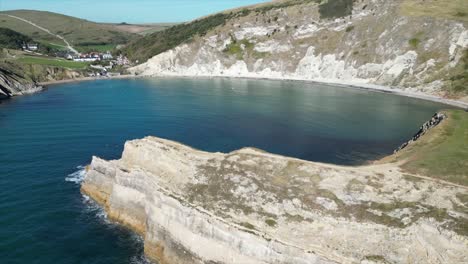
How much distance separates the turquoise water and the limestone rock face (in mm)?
4863

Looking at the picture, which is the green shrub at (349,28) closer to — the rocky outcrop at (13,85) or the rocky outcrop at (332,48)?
the rocky outcrop at (332,48)

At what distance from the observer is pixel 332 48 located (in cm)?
15625

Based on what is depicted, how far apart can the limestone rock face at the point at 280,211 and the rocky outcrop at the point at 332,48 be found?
93044 mm

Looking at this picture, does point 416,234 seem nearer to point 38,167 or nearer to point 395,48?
point 38,167

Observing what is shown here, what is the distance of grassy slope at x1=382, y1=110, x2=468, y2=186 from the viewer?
1603 inches

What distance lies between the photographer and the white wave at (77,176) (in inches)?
2130

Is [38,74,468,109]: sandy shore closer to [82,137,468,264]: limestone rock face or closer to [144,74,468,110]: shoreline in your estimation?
[144,74,468,110]: shoreline

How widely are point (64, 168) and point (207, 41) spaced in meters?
137

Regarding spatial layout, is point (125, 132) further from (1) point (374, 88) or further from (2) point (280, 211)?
(1) point (374, 88)

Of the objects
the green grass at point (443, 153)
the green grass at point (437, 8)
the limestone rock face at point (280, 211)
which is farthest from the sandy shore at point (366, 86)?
the limestone rock face at point (280, 211)

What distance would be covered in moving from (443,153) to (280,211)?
24.8 meters

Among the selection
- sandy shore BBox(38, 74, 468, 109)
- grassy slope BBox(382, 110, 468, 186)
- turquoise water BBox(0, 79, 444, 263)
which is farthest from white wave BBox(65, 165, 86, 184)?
sandy shore BBox(38, 74, 468, 109)

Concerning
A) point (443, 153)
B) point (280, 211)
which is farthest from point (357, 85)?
point (280, 211)

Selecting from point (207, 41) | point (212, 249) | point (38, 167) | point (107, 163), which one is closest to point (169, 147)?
point (107, 163)
